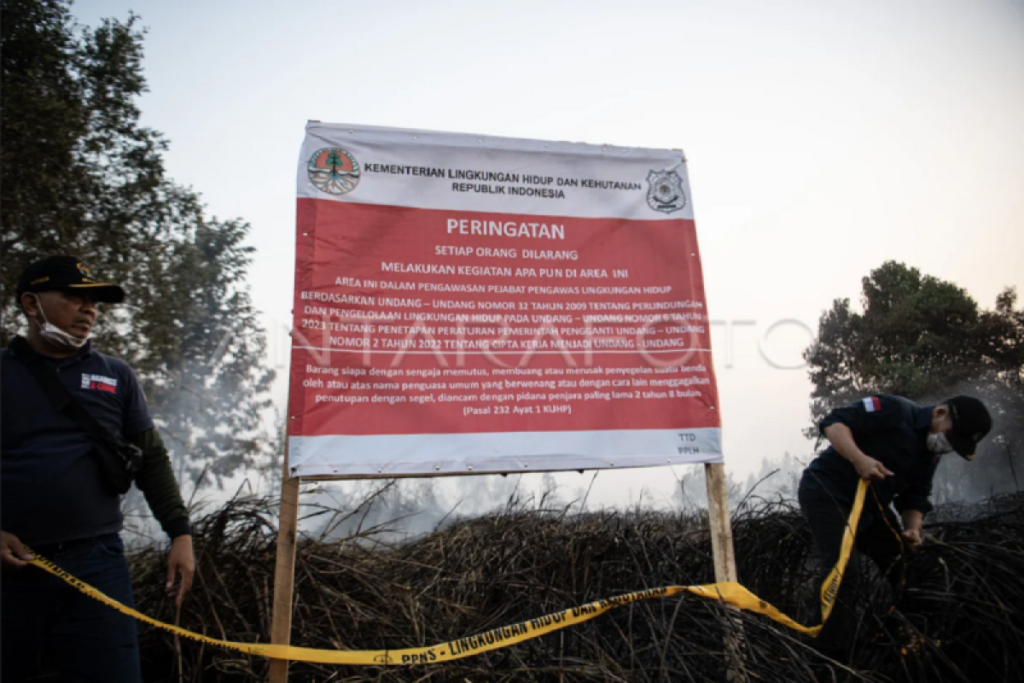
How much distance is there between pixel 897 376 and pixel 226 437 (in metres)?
20.0

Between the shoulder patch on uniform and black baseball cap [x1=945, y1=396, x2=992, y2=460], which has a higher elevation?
the shoulder patch on uniform

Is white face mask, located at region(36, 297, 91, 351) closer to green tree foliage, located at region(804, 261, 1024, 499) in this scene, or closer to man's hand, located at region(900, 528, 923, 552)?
man's hand, located at region(900, 528, 923, 552)

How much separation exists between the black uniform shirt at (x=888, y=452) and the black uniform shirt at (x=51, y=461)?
371 cm

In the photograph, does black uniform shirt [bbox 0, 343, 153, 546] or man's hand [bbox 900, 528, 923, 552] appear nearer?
black uniform shirt [bbox 0, 343, 153, 546]

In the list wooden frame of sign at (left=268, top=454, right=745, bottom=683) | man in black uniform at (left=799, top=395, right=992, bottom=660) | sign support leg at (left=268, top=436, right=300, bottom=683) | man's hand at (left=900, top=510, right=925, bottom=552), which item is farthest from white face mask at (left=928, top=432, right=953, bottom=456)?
sign support leg at (left=268, top=436, right=300, bottom=683)

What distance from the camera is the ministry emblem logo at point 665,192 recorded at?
12.2ft

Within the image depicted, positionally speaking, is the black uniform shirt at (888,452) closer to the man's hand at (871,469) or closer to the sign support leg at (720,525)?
the man's hand at (871,469)

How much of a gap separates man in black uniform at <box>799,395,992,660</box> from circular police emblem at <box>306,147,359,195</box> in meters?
3.07

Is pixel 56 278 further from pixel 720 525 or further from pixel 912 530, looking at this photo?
pixel 912 530

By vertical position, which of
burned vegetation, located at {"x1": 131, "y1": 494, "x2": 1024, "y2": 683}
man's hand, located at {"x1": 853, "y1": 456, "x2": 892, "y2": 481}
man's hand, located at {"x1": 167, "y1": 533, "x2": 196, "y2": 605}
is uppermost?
man's hand, located at {"x1": 853, "y1": 456, "x2": 892, "y2": 481}

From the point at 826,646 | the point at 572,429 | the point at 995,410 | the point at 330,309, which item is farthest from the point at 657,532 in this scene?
the point at 995,410

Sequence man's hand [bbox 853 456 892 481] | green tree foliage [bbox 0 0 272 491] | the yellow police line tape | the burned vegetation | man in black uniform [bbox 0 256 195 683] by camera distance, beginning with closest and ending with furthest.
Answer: man in black uniform [bbox 0 256 195 683] → the yellow police line tape → the burned vegetation → man's hand [bbox 853 456 892 481] → green tree foliage [bbox 0 0 272 491]

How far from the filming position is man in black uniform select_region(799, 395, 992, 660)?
152 inches

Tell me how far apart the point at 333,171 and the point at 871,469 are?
324cm
